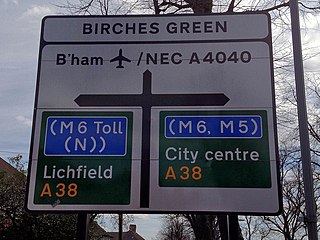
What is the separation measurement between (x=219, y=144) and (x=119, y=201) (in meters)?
0.95

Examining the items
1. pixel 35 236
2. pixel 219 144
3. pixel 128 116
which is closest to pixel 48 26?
pixel 128 116

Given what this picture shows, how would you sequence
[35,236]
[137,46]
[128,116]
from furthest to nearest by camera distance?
[35,236], [137,46], [128,116]

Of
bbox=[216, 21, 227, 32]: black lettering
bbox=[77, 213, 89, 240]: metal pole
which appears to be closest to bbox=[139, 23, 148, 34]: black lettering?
bbox=[216, 21, 227, 32]: black lettering

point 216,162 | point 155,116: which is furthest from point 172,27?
point 216,162

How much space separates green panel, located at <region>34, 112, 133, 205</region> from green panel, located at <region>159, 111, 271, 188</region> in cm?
33

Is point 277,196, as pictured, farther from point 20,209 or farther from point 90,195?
point 20,209

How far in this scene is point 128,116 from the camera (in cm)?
416

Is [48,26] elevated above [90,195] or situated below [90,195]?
above

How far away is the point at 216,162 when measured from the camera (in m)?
3.96

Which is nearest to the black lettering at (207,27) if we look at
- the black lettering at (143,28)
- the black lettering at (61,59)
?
the black lettering at (143,28)

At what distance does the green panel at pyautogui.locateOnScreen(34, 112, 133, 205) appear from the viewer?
12.9 ft

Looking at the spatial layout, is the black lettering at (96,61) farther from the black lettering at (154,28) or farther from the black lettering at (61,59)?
the black lettering at (154,28)

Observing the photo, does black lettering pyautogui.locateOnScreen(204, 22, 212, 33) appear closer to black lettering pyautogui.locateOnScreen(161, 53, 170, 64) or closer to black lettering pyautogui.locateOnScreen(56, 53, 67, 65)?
black lettering pyautogui.locateOnScreen(161, 53, 170, 64)

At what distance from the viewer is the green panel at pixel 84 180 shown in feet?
12.9
